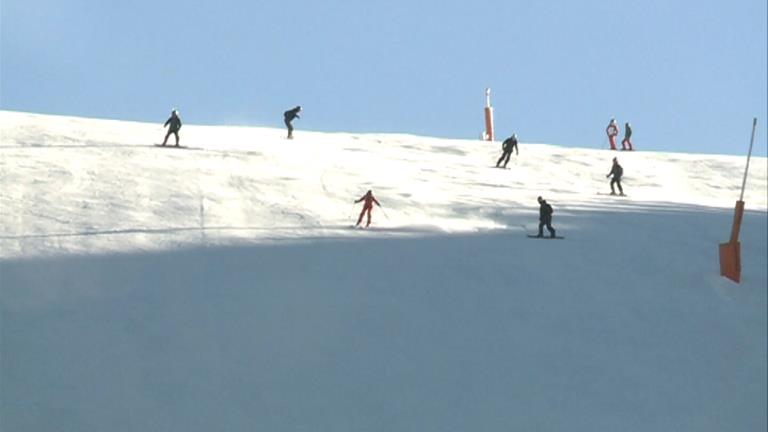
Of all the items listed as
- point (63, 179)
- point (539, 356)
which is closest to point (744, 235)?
point (539, 356)

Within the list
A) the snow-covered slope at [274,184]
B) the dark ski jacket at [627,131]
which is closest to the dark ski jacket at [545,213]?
the snow-covered slope at [274,184]

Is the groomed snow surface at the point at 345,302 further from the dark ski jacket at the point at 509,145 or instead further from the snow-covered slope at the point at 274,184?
the dark ski jacket at the point at 509,145

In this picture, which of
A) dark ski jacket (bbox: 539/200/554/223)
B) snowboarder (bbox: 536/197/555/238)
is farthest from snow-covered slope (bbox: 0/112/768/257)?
dark ski jacket (bbox: 539/200/554/223)

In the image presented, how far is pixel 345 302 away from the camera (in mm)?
21484

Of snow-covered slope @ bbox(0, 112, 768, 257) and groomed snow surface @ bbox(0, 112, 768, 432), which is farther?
snow-covered slope @ bbox(0, 112, 768, 257)

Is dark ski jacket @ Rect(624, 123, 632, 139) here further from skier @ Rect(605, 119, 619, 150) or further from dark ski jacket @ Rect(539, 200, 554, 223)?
dark ski jacket @ Rect(539, 200, 554, 223)

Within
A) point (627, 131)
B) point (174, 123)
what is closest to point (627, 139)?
point (627, 131)

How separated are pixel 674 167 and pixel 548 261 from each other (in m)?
17.4

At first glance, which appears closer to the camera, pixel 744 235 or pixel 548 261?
pixel 548 261

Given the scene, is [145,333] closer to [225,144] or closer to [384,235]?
[384,235]

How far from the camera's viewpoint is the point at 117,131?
36.3m

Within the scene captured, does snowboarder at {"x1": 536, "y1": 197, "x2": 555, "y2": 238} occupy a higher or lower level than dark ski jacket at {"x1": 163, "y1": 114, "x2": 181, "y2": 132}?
lower

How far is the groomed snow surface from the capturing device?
17812 millimetres

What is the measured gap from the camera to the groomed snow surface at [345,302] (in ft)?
58.4
